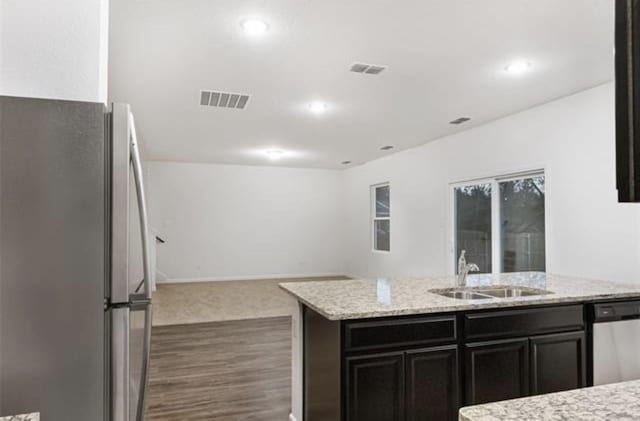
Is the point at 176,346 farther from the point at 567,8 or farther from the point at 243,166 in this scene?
the point at 243,166

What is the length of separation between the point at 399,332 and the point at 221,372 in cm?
209

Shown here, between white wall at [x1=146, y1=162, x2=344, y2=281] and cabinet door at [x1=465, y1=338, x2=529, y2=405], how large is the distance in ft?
23.8

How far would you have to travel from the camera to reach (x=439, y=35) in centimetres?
276

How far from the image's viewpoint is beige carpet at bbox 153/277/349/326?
5.50m

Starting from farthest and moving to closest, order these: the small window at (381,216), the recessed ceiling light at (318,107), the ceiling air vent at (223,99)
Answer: the small window at (381,216)
the recessed ceiling light at (318,107)
the ceiling air vent at (223,99)

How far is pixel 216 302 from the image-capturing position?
21.3 ft

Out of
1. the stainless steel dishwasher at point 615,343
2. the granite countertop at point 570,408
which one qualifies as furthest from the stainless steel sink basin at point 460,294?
the granite countertop at point 570,408

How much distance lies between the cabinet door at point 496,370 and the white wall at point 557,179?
1.80 metres

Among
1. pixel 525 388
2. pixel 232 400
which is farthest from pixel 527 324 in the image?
pixel 232 400

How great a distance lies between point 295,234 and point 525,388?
7350 mm

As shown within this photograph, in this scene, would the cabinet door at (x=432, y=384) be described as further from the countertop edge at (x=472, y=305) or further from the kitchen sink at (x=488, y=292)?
the kitchen sink at (x=488, y=292)

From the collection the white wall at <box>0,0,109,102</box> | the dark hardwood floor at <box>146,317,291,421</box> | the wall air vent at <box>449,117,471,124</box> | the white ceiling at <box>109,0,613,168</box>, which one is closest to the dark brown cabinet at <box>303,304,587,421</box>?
the dark hardwood floor at <box>146,317,291,421</box>

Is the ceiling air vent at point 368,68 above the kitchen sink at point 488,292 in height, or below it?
above

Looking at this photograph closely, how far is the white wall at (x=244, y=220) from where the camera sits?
8578mm
